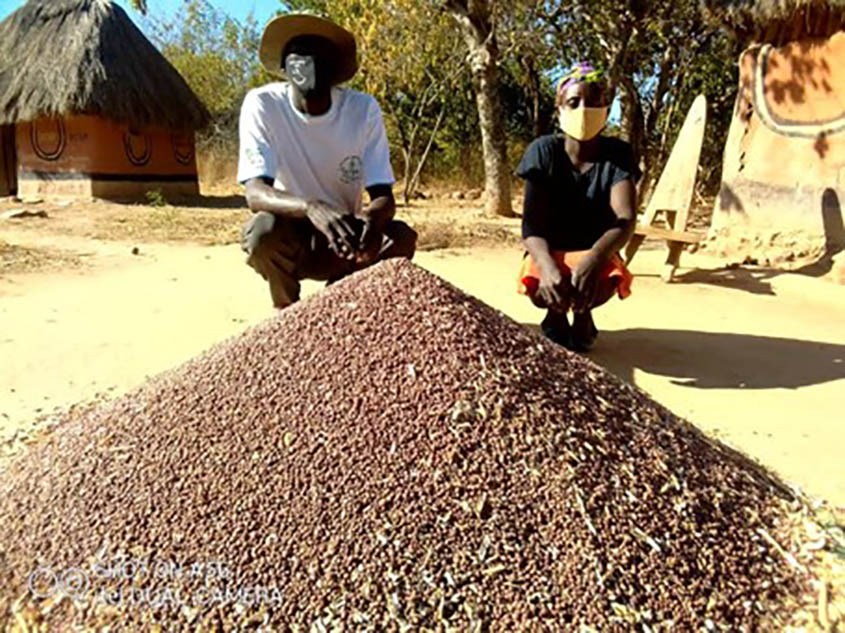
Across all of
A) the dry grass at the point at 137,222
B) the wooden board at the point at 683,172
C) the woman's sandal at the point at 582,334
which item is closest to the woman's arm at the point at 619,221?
the woman's sandal at the point at 582,334

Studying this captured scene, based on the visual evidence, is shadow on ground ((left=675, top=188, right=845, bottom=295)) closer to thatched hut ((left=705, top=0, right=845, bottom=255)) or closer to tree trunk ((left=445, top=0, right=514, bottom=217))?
thatched hut ((left=705, top=0, right=845, bottom=255))

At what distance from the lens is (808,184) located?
14.5ft

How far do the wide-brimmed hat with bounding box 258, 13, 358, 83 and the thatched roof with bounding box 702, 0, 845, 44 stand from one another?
3.24m

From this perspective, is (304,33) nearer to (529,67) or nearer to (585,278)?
(585,278)

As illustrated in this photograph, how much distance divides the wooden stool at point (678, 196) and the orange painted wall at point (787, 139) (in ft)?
1.68

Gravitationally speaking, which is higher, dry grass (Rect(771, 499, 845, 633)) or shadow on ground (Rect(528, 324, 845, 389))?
shadow on ground (Rect(528, 324, 845, 389))

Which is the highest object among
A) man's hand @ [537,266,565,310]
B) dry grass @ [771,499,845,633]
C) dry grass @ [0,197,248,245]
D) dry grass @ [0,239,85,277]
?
dry grass @ [0,197,248,245]

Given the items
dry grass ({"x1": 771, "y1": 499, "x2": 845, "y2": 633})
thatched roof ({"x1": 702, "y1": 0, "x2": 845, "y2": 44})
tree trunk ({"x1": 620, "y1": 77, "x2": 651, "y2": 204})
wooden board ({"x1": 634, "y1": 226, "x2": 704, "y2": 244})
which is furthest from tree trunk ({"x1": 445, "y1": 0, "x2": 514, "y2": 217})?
dry grass ({"x1": 771, "y1": 499, "x2": 845, "y2": 633})

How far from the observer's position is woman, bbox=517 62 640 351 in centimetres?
247

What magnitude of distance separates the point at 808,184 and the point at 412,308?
388cm

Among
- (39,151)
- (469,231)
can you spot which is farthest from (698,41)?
(39,151)

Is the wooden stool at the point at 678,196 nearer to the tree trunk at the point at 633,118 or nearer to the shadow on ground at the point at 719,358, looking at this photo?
the shadow on ground at the point at 719,358

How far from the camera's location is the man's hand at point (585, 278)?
2311 millimetres

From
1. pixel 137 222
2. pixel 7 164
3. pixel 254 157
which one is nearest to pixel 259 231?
pixel 254 157
